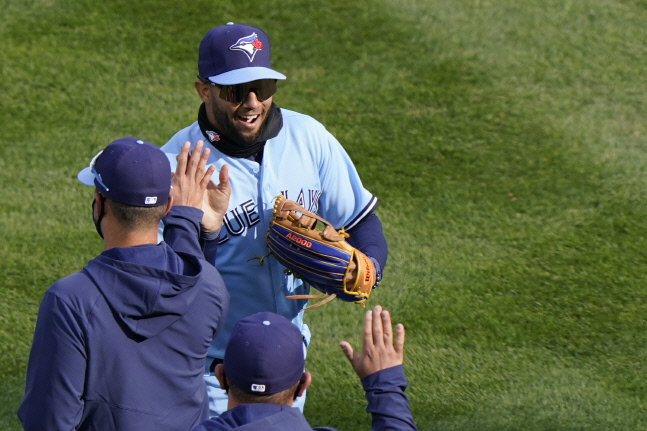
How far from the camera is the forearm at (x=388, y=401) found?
245 cm

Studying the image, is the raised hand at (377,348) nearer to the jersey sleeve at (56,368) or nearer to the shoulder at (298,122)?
the jersey sleeve at (56,368)

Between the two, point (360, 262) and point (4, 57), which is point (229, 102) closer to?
point (360, 262)

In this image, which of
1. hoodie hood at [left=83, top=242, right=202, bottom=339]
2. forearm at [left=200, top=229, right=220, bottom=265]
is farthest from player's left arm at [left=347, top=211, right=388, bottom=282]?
hoodie hood at [left=83, top=242, right=202, bottom=339]

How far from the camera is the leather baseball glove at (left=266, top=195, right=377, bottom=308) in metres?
3.15

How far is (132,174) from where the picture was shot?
8.04 ft

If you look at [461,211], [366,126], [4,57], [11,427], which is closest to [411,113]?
[366,126]

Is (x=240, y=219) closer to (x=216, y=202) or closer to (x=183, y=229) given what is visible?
(x=216, y=202)

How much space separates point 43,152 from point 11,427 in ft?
8.07

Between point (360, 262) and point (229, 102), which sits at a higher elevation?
point (229, 102)

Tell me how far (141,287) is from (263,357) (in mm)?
407

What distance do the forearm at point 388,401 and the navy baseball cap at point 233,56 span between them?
3.99 feet

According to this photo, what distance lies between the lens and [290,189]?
330 cm

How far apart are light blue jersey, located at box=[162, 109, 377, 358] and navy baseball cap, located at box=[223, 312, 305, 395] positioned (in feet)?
3.02

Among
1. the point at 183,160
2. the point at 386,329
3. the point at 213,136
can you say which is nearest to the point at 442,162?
the point at 213,136
